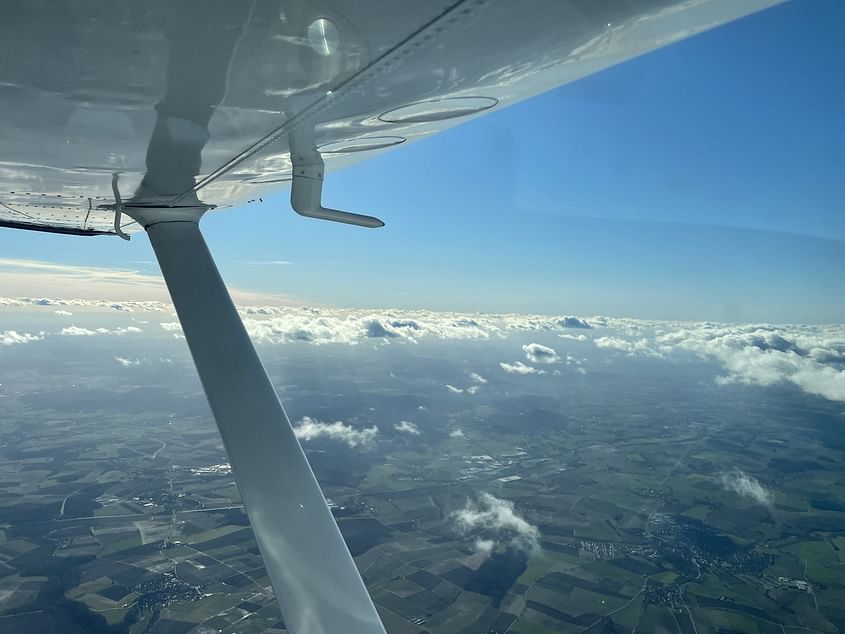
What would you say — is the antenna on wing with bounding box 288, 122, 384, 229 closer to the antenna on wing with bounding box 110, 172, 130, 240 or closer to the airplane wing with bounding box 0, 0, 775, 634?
the airplane wing with bounding box 0, 0, 775, 634

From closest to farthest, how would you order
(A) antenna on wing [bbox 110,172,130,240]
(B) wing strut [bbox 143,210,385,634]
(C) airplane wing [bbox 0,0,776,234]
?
(C) airplane wing [bbox 0,0,776,234], (B) wing strut [bbox 143,210,385,634], (A) antenna on wing [bbox 110,172,130,240]

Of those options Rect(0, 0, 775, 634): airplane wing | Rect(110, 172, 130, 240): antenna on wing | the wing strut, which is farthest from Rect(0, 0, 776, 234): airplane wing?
the wing strut

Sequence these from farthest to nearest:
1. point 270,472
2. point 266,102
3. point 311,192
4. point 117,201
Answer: point 117,201 → point 270,472 → point 311,192 → point 266,102

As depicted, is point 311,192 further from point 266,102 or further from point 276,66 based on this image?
point 276,66

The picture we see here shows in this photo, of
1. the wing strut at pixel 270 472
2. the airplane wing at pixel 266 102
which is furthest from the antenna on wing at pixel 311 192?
the wing strut at pixel 270 472

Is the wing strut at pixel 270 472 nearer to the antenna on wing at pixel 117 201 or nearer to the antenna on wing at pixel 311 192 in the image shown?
the antenna on wing at pixel 117 201

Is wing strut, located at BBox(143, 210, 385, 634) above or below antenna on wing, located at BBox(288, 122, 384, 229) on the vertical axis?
below

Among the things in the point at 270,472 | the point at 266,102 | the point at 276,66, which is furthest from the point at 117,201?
the point at 276,66
